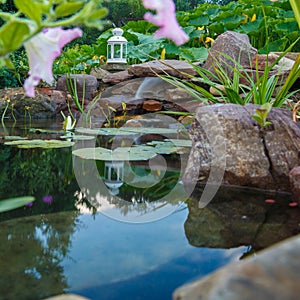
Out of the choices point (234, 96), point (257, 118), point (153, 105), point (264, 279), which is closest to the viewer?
point (264, 279)

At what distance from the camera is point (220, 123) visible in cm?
150

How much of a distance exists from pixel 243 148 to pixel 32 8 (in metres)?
1.19

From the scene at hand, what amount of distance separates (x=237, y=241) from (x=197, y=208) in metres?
0.29

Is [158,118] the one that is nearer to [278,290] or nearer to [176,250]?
[176,250]

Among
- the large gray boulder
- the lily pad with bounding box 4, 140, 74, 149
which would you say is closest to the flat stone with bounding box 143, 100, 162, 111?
the lily pad with bounding box 4, 140, 74, 149

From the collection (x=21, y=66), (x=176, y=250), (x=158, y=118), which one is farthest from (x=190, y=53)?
(x=176, y=250)

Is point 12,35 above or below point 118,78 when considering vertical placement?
above

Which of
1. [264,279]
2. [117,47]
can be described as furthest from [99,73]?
[264,279]

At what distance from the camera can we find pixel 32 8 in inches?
15.9

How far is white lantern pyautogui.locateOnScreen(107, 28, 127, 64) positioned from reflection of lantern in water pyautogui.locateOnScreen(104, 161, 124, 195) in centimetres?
→ 428

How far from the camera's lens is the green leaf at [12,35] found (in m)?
0.39

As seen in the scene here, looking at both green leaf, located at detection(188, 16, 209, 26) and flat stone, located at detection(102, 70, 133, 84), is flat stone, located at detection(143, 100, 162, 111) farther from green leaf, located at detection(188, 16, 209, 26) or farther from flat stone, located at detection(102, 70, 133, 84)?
green leaf, located at detection(188, 16, 209, 26)

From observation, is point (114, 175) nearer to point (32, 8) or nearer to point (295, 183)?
point (295, 183)

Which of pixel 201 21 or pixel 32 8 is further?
pixel 201 21
